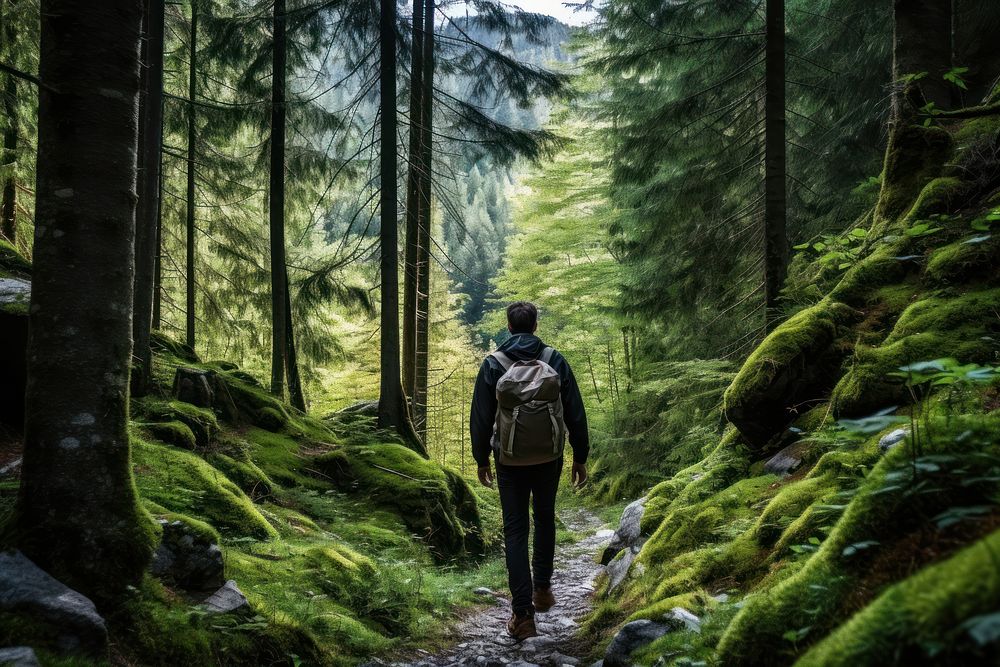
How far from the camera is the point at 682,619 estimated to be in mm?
3047

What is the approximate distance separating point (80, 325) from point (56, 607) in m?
1.30

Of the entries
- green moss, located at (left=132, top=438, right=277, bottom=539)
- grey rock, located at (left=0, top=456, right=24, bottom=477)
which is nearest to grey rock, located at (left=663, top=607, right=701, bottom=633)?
green moss, located at (left=132, top=438, right=277, bottom=539)

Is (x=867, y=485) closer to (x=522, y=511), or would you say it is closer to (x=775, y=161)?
(x=522, y=511)

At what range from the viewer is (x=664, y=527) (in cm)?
491

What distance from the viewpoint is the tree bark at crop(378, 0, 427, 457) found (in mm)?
9383

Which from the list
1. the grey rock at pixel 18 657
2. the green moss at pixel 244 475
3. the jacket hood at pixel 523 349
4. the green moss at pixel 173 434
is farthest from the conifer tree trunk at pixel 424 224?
the grey rock at pixel 18 657

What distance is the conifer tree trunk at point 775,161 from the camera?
723cm

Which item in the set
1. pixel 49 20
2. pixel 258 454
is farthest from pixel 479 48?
pixel 49 20

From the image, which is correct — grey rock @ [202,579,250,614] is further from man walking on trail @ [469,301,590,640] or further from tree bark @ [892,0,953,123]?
tree bark @ [892,0,953,123]

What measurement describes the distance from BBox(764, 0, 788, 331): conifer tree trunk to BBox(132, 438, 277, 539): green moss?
6247 mm

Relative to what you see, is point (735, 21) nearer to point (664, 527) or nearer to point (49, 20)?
point (664, 527)

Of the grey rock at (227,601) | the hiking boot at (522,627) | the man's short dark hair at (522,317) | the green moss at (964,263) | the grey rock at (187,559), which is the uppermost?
the green moss at (964,263)

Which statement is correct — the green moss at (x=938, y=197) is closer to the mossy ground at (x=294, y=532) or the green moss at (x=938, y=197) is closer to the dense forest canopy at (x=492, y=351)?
the dense forest canopy at (x=492, y=351)

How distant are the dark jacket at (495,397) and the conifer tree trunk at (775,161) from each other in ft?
12.6
